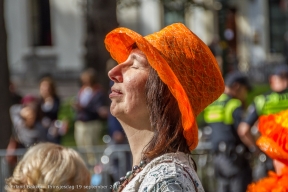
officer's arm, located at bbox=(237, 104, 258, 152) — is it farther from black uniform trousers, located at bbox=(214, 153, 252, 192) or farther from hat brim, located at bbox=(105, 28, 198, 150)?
hat brim, located at bbox=(105, 28, 198, 150)

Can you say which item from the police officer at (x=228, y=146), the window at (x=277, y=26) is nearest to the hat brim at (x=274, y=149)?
the police officer at (x=228, y=146)

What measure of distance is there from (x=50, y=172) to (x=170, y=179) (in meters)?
1.03

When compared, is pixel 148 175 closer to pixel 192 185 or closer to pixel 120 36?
pixel 192 185

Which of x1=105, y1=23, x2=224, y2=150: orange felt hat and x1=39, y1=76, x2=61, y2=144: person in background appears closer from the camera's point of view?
x1=105, y1=23, x2=224, y2=150: orange felt hat

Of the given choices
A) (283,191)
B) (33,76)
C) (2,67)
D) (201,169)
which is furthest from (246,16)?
(283,191)

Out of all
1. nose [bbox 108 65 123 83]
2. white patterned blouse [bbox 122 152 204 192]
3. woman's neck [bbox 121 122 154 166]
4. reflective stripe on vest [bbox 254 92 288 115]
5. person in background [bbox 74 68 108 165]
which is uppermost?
nose [bbox 108 65 123 83]

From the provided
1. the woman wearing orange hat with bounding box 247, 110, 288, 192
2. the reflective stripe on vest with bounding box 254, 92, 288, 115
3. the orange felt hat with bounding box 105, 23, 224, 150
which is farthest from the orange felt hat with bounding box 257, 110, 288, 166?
the reflective stripe on vest with bounding box 254, 92, 288, 115

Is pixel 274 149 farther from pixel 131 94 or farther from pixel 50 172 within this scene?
pixel 131 94

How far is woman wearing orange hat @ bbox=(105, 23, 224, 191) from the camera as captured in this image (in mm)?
2410

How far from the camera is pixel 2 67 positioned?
10.6 meters

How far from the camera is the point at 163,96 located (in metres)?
2.47

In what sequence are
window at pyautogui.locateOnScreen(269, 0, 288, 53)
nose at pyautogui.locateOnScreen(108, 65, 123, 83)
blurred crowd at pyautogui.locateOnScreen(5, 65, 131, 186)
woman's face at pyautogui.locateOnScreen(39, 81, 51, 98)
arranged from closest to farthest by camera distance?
nose at pyautogui.locateOnScreen(108, 65, 123, 83) < blurred crowd at pyautogui.locateOnScreen(5, 65, 131, 186) < woman's face at pyautogui.locateOnScreen(39, 81, 51, 98) < window at pyautogui.locateOnScreen(269, 0, 288, 53)

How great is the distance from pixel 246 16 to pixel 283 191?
26.0 meters

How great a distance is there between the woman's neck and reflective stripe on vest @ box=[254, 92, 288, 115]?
5.01m
